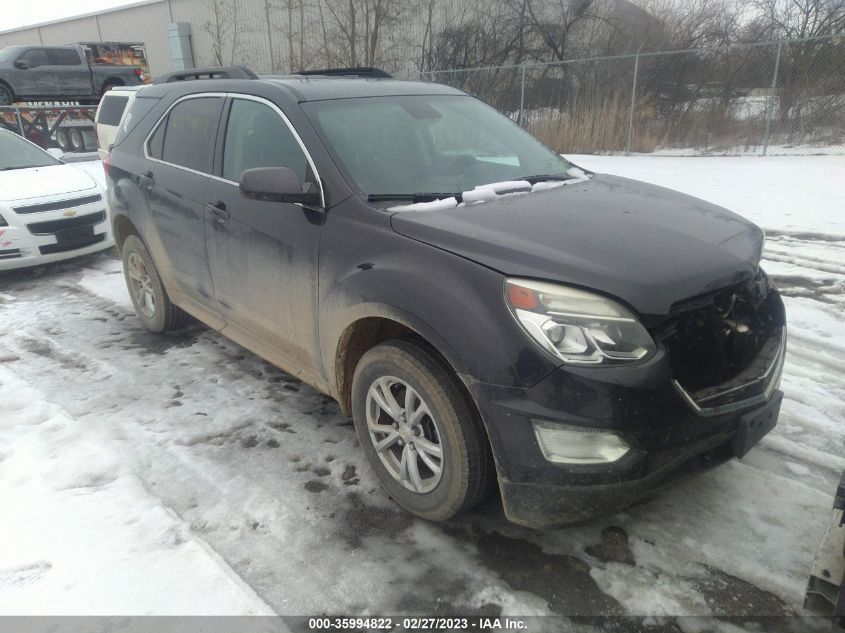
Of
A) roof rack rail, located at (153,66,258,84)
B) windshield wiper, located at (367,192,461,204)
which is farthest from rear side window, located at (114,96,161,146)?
windshield wiper, located at (367,192,461,204)

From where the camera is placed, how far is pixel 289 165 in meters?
3.13

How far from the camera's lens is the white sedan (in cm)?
612

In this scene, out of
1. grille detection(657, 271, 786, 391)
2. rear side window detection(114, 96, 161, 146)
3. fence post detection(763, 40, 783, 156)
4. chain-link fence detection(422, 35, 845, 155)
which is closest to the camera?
grille detection(657, 271, 786, 391)

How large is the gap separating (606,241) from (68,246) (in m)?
6.18

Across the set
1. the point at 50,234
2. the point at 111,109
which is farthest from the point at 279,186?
the point at 111,109

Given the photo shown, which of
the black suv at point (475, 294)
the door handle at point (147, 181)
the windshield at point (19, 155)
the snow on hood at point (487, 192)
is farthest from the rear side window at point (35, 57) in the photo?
the snow on hood at point (487, 192)

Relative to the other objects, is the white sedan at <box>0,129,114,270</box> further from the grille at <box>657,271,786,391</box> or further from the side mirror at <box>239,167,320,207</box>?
the grille at <box>657,271,786,391</box>

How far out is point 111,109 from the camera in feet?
30.4

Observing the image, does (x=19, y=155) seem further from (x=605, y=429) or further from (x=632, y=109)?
(x=632, y=109)

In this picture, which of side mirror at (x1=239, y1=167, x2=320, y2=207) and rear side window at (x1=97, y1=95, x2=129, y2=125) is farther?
rear side window at (x1=97, y1=95, x2=129, y2=125)

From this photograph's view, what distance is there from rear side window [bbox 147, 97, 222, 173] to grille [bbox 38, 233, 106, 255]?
2823 mm

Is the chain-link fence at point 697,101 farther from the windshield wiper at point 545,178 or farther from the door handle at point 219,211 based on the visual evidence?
the door handle at point 219,211

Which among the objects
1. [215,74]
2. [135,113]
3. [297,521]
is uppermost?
[215,74]

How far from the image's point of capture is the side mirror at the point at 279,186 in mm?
2803
